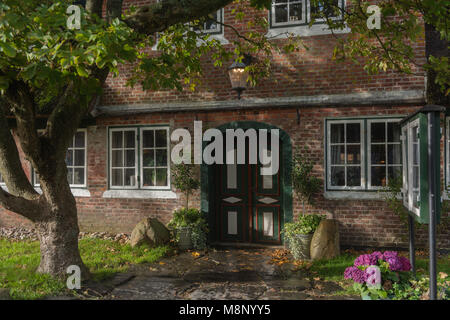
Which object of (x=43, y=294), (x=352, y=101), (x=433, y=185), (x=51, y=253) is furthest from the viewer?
(x=352, y=101)

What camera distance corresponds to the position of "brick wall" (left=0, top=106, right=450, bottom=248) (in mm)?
8234

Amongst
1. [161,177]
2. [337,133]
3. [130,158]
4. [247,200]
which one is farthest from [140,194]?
[337,133]

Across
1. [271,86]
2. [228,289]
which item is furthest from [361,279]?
[271,86]

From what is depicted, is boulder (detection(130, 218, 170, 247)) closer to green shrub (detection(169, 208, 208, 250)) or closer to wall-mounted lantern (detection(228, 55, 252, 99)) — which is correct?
green shrub (detection(169, 208, 208, 250))

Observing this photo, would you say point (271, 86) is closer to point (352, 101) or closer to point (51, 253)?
point (352, 101)

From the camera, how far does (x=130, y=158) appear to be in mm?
9992

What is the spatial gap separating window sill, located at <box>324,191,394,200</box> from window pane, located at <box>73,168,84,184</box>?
599 cm

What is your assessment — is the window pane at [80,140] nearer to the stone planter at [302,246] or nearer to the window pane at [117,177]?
the window pane at [117,177]

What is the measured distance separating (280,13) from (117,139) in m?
4.84

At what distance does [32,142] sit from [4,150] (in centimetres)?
45

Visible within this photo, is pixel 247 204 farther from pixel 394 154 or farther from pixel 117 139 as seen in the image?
pixel 117 139

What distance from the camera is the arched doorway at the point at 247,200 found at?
8797 millimetres

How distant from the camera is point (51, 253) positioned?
6.18 m

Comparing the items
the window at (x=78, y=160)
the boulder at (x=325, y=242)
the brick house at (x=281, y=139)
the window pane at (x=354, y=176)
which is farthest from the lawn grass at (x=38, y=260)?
the window pane at (x=354, y=176)
